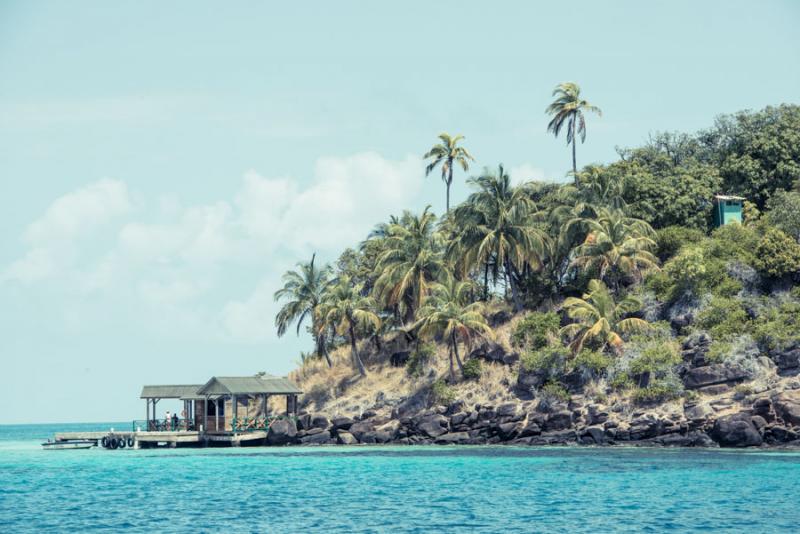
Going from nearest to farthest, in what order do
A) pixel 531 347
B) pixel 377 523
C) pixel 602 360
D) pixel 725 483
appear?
pixel 377 523 → pixel 725 483 → pixel 602 360 → pixel 531 347

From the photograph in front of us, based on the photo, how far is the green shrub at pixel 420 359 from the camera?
7244 centimetres

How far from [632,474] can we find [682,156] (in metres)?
49.1

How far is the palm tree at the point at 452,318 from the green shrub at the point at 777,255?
60.7ft

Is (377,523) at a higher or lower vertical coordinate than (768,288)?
lower

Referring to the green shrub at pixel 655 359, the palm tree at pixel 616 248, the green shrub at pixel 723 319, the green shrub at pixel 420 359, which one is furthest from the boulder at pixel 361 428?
the green shrub at pixel 723 319

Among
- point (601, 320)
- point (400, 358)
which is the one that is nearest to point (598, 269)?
point (601, 320)

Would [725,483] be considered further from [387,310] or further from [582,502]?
[387,310]

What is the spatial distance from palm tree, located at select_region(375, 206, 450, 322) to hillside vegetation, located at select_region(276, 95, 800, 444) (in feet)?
0.55

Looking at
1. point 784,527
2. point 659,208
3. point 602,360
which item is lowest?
point 784,527

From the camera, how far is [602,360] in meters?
62.5

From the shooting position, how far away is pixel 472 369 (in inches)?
2704

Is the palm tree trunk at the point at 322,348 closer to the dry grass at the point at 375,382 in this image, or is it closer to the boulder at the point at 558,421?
the dry grass at the point at 375,382

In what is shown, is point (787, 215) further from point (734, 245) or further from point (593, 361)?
point (593, 361)

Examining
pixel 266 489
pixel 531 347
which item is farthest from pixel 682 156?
pixel 266 489
